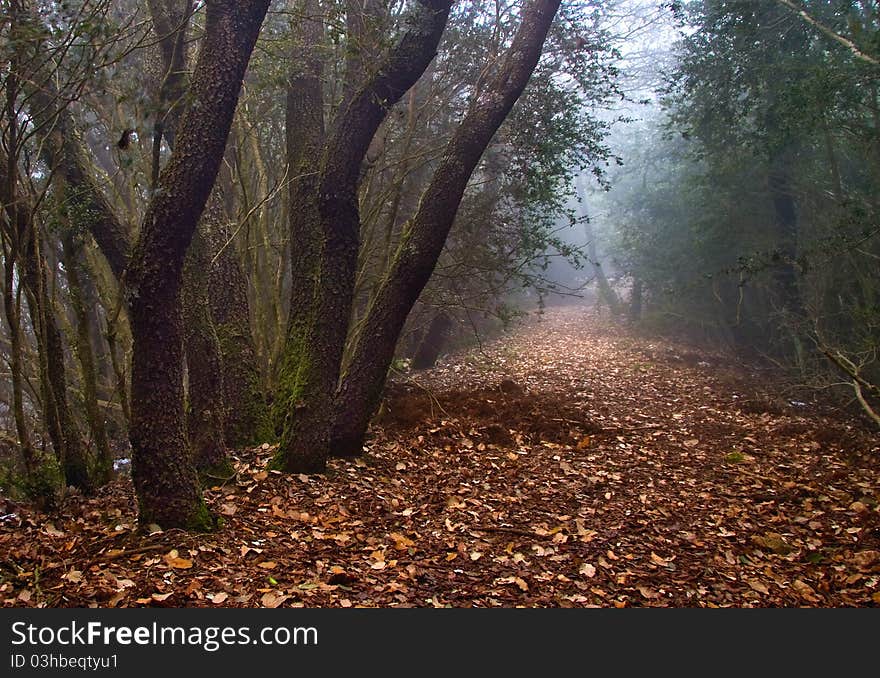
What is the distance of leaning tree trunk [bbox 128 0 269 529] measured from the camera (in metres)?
3.49

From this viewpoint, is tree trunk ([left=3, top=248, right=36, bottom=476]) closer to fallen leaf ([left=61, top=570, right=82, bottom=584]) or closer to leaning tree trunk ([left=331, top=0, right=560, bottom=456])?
fallen leaf ([left=61, top=570, right=82, bottom=584])

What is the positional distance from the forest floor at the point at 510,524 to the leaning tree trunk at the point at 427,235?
1.73 feet

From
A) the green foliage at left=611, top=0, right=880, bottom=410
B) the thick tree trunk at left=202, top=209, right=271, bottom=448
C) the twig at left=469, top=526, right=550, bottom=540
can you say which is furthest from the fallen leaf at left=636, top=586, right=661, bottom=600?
the green foliage at left=611, top=0, right=880, bottom=410

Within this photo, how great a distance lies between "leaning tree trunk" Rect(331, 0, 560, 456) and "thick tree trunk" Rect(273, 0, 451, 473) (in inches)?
22.6

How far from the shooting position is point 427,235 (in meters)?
5.71

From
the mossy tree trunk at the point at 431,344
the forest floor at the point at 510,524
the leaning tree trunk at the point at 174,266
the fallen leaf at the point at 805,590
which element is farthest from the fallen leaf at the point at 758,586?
the mossy tree trunk at the point at 431,344

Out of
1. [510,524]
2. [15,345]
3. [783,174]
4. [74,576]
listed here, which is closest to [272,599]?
[74,576]

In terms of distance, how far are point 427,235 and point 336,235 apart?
894 millimetres

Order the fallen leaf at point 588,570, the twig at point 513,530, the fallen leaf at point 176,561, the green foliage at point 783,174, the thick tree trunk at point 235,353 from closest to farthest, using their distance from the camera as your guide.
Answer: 1. the fallen leaf at point 176,561
2. the fallen leaf at point 588,570
3. the twig at point 513,530
4. the thick tree trunk at point 235,353
5. the green foliage at point 783,174

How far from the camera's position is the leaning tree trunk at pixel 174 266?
3.49m

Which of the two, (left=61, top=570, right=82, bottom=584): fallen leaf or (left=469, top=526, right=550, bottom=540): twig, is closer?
(left=61, top=570, right=82, bottom=584): fallen leaf

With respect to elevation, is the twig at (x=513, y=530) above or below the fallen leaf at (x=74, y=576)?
below

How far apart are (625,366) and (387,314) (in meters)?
9.12

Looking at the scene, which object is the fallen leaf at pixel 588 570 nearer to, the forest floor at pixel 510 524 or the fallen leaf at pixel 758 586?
the forest floor at pixel 510 524
